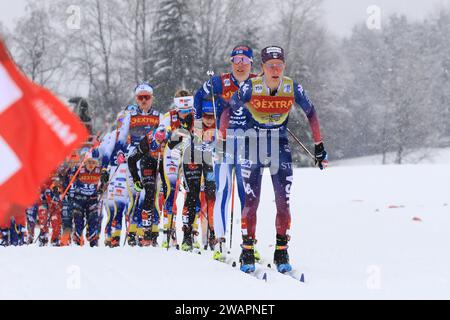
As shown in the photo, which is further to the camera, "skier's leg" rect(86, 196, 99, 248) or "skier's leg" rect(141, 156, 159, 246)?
"skier's leg" rect(86, 196, 99, 248)

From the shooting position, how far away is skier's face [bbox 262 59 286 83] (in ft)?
21.3

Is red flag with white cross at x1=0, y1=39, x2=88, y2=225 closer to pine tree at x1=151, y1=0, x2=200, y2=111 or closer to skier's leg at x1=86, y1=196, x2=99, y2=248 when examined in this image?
skier's leg at x1=86, y1=196, x2=99, y2=248

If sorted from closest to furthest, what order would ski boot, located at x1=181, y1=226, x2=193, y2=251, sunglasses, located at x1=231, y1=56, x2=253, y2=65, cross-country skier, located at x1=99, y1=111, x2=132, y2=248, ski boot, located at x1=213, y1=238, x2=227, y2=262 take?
ski boot, located at x1=213, y1=238, x2=227, y2=262 → sunglasses, located at x1=231, y1=56, x2=253, y2=65 → ski boot, located at x1=181, y1=226, x2=193, y2=251 → cross-country skier, located at x1=99, y1=111, x2=132, y2=248

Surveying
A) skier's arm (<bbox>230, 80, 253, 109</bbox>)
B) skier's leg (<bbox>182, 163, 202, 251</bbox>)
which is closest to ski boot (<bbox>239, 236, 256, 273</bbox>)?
skier's arm (<bbox>230, 80, 253, 109</bbox>)

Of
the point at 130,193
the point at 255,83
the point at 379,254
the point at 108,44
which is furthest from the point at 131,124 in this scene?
the point at 108,44

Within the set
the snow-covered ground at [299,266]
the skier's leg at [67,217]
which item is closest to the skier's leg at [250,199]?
the snow-covered ground at [299,266]

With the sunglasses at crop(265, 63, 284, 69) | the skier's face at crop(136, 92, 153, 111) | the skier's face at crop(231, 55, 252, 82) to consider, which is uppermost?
the skier's face at crop(231, 55, 252, 82)

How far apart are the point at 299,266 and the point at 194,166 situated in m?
2.44

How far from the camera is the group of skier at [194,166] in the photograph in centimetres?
Answer: 655

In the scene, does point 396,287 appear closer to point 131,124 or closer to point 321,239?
point 321,239

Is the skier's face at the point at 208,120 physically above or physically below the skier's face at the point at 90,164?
above

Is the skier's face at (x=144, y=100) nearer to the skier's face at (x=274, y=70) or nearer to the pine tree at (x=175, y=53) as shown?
the skier's face at (x=274, y=70)

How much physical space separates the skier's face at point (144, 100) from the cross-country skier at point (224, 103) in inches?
49.9

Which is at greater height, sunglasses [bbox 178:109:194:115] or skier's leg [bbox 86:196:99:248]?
sunglasses [bbox 178:109:194:115]
